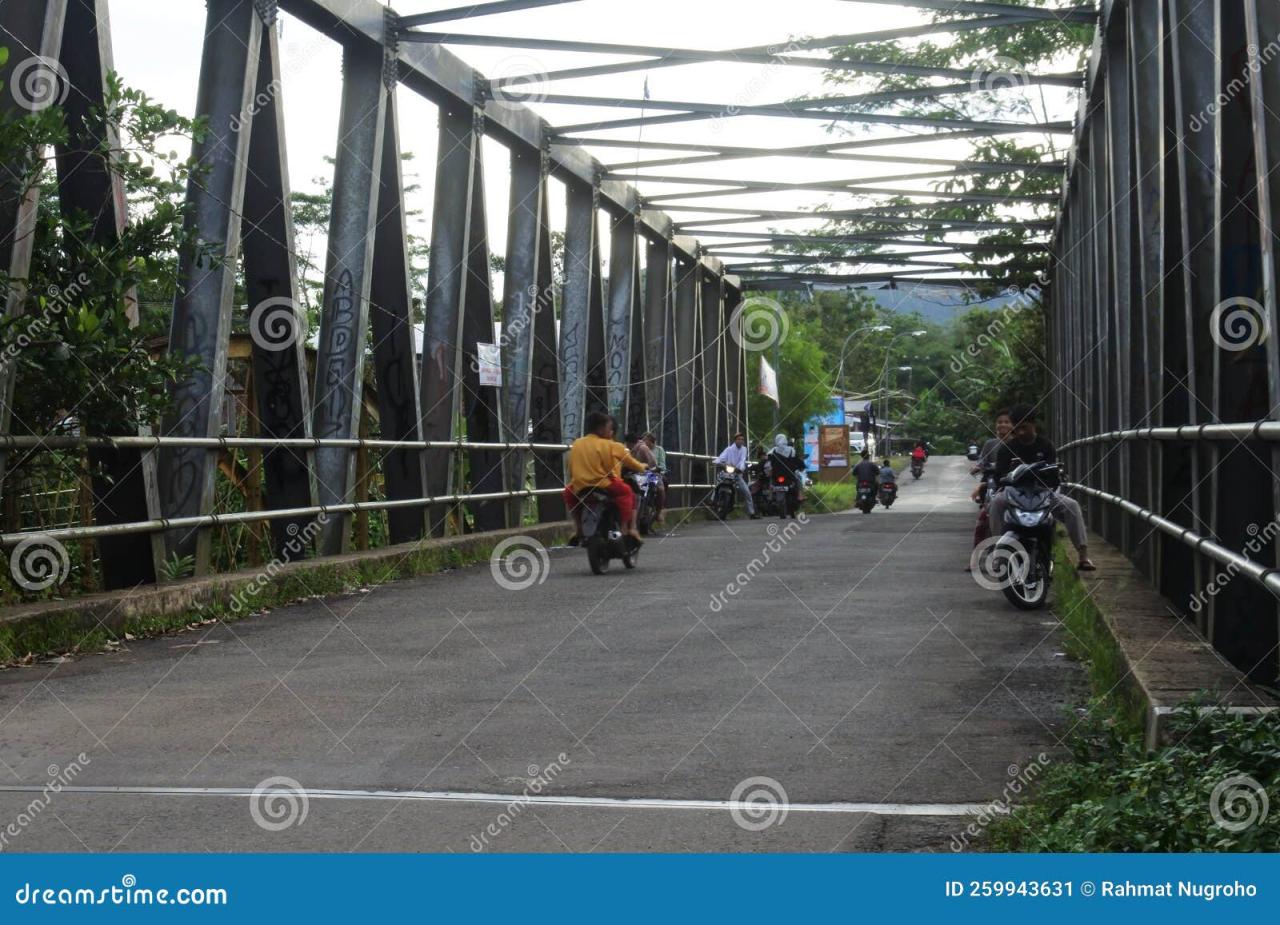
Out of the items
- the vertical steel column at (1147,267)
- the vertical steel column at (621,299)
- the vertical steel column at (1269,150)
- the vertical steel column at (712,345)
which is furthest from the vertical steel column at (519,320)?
the vertical steel column at (712,345)

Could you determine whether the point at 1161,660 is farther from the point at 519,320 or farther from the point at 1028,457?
the point at 519,320

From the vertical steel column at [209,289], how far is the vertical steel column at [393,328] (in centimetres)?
297

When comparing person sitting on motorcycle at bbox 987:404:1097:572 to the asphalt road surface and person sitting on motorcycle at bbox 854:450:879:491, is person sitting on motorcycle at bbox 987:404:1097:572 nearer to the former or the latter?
the asphalt road surface

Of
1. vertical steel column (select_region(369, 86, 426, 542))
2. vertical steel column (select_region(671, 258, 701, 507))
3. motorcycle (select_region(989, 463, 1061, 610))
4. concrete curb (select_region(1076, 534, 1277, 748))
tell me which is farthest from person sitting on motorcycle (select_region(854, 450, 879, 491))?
concrete curb (select_region(1076, 534, 1277, 748))

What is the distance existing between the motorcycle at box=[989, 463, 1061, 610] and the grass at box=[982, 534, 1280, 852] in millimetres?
4616

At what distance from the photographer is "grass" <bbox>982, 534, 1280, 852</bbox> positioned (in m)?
3.46

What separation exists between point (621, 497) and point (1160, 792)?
9.44m

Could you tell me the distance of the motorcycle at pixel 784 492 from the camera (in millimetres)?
27656

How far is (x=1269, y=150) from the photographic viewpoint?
4832 mm

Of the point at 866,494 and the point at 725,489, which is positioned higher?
the point at 725,489

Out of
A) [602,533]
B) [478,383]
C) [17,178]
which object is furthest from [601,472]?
[17,178]

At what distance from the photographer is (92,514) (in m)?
9.86

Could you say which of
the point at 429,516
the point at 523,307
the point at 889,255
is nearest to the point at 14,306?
the point at 429,516

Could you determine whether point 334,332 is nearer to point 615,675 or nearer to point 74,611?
point 74,611
